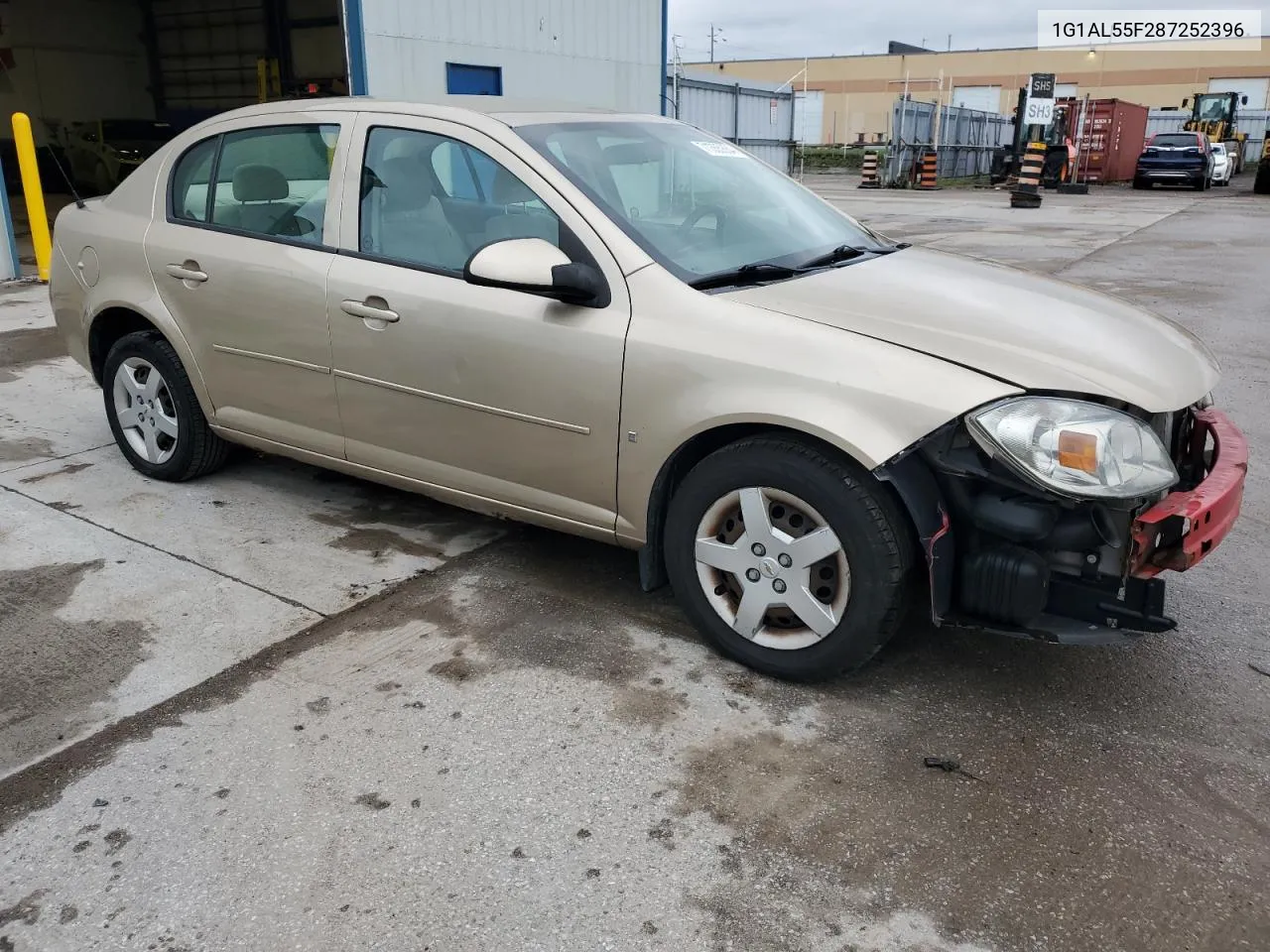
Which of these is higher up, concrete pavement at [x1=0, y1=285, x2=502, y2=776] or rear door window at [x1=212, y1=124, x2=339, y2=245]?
rear door window at [x1=212, y1=124, x2=339, y2=245]

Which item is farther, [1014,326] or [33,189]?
[33,189]

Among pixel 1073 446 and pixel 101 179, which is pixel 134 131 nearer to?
pixel 101 179

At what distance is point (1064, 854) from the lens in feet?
7.97

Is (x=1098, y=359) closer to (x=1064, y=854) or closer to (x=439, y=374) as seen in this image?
(x=1064, y=854)

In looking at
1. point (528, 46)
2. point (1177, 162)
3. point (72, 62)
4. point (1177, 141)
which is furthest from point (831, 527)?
point (1177, 141)

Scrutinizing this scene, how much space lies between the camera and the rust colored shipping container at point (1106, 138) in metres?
32.0

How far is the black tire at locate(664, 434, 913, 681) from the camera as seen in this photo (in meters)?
2.81

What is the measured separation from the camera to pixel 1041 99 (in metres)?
24.9

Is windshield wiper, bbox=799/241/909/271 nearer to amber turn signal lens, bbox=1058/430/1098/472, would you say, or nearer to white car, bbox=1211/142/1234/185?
amber turn signal lens, bbox=1058/430/1098/472

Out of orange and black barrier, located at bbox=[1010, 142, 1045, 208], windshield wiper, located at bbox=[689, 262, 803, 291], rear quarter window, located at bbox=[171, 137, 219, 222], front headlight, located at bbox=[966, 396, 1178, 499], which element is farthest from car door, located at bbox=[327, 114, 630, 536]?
orange and black barrier, located at bbox=[1010, 142, 1045, 208]

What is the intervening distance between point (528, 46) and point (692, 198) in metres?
9.71

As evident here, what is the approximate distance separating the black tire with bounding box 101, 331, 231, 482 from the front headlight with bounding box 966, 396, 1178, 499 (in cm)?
332

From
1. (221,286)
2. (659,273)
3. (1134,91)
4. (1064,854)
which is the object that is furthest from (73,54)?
(1134,91)

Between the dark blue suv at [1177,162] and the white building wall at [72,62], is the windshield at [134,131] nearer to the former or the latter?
the white building wall at [72,62]
